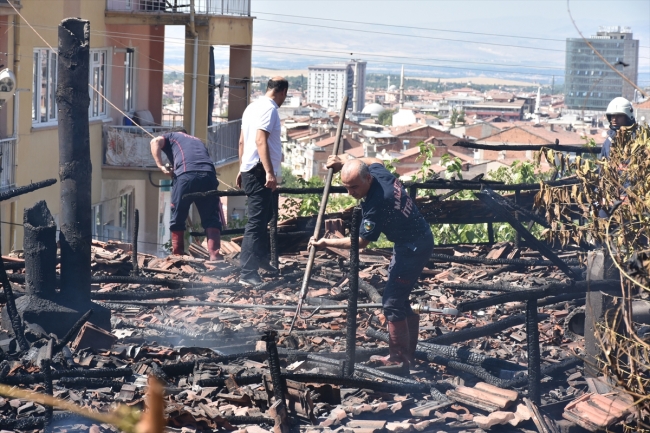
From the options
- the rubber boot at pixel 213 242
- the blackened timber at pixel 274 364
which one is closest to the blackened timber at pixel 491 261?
the rubber boot at pixel 213 242

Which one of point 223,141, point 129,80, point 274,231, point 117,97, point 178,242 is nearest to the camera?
point 274,231

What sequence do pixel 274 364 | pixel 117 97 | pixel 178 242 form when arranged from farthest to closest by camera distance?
1. pixel 117 97
2. pixel 178 242
3. pixel 274 364

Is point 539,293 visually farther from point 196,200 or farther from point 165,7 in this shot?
point 165,7

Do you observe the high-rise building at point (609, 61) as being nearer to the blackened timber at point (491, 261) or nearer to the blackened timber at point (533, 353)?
the blackened timber at point (533, 353)

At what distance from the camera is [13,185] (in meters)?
17.7

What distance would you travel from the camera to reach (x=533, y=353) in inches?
223

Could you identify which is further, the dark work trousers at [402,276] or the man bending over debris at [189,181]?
the man bending over debris at [189,181]

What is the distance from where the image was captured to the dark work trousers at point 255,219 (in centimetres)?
886

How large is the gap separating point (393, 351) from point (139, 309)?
268 centimetres

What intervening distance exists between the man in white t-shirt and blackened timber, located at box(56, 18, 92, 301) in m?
2.30

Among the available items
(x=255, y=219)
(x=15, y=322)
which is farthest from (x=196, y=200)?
(x=15, y=322)

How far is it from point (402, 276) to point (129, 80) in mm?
19262

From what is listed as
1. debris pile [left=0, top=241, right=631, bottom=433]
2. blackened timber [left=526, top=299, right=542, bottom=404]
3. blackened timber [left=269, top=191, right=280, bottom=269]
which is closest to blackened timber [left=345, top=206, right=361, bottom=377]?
debris pile [left=0, top=241, right=631, bottom=433]

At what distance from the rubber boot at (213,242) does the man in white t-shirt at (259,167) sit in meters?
1.03
